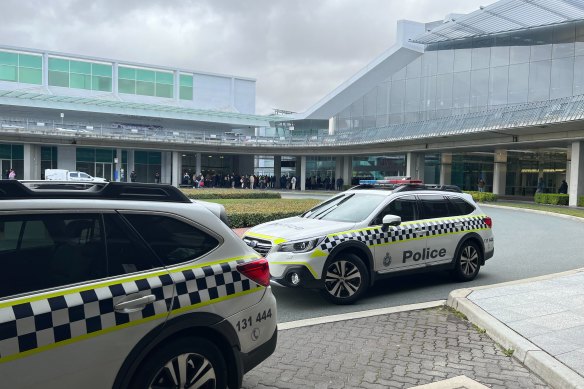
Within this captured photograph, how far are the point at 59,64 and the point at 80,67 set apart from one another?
218 cm

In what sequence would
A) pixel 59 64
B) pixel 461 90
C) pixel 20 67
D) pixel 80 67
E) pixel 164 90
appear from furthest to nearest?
pixel 164 90 < pixel 80 67 < pixel 59 64 < pixel 20 67 < pixel 461 90

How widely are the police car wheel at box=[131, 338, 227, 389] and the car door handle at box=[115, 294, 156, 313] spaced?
31cm

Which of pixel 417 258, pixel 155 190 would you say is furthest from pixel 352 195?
pixel 155 190

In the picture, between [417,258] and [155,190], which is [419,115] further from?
[155,190]

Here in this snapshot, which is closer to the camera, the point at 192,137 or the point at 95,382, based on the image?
the point at 95,382

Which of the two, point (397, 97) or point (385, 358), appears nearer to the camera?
point (385, 358)

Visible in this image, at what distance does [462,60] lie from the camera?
44.6 m

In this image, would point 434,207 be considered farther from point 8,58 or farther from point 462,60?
point 8,58

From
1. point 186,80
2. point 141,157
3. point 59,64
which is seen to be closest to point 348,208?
point 141,157

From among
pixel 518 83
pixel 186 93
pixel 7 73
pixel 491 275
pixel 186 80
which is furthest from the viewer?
pixel 186 93

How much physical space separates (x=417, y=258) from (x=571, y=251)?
6.51 meters

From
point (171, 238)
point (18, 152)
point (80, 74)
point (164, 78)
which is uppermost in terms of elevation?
point (164, 78)

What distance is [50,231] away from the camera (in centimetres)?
284

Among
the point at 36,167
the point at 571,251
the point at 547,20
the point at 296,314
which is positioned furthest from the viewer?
the point at 36,167
